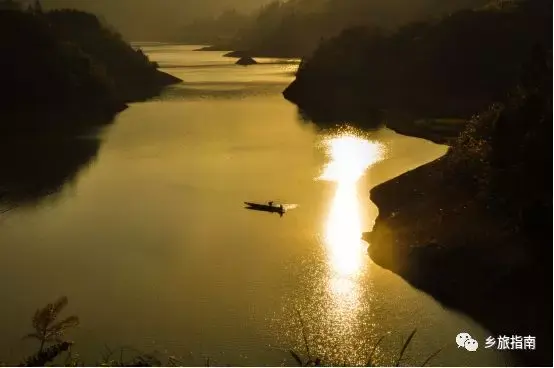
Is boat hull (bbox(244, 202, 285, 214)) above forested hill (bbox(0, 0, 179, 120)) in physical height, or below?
below

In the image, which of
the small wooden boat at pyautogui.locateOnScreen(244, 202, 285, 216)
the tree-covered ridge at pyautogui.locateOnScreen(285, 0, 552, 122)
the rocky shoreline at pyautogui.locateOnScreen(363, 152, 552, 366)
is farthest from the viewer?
the tree-covered ridge at pyautogui.locateOnScreen(285, 0, 552, 122)

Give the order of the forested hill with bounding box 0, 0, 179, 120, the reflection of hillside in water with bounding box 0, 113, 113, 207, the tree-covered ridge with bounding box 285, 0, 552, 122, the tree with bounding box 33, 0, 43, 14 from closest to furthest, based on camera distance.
→ the reflection of hillside in water with bounding box 0, 113, 113, 207
the tree-covered ridge with bounding box 285, 0, 552, 122
the forested hill with bounding box 0, 0, 179, 120
the tree with bounding box 33, 0, 43, 14

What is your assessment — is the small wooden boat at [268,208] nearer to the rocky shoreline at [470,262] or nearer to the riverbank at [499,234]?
the rocky shoreline at [470,262]

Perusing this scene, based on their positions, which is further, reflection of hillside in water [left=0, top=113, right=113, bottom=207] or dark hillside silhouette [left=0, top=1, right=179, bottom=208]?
dark hillside silhouette [left=0, top=1, right=179, bottom=208]

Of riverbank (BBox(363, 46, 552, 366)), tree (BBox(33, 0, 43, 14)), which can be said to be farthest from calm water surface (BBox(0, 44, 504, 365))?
tree (BBox(33, 0, 43, 14))

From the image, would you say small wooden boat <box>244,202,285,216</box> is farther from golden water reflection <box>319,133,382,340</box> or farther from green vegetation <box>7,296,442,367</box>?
green vegetation <box>7,296,442,367</box>

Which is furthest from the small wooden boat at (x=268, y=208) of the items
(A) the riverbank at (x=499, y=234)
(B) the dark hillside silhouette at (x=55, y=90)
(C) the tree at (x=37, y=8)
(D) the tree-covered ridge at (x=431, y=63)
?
(C) the tree at (x=37, y=8)

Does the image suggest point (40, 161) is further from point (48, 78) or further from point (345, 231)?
point (48, 78)

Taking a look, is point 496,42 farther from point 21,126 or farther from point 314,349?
point 314,349

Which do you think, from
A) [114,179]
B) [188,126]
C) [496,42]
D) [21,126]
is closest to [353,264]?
[114,179]
